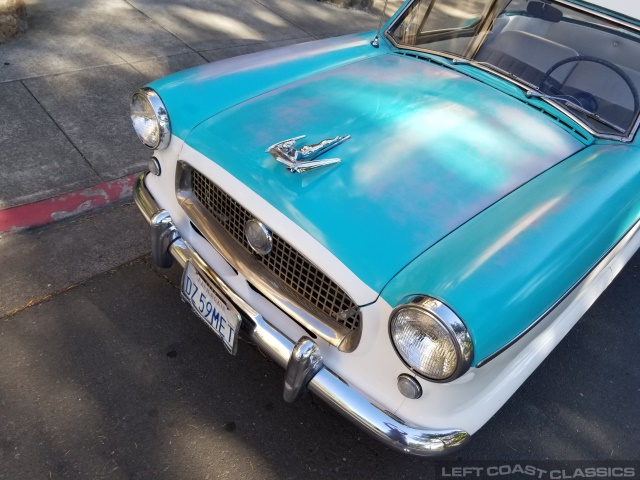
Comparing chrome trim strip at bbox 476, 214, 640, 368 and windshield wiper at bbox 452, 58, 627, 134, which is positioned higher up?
windshield wiper at bbox 452, 58, 627, 134

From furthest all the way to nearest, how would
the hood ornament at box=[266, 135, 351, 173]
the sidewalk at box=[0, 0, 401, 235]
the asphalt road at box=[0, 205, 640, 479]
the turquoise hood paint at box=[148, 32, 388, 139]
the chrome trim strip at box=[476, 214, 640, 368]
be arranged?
1. the sidewalk at box=[0, 0, 401, 235]
2. the turquoise hood paint at box=[148, 32, 388, 139]
3. the asphalt road at box=[0, 205, 640, 479]
4. the hood ornament at box=[266, 135, 351, 173]
5. the chrome trim strip at box=[476, 214, 640, 368]

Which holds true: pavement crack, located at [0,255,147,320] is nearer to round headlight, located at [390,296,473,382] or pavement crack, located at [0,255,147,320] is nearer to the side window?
round headlight, located at [390,296,473,382]

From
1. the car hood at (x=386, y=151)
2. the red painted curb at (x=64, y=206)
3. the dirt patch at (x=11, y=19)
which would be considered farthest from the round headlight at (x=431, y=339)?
the dirt patch at (x=11, y=19)

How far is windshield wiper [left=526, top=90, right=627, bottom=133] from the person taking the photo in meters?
2.46

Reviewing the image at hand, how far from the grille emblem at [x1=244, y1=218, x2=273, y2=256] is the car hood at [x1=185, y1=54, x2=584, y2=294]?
11cm

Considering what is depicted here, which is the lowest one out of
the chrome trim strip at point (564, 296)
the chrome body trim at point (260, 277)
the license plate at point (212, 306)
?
the license plate at point (212, 306)

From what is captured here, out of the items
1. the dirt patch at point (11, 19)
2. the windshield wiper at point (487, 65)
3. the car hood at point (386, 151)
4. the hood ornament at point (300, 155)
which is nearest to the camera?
the car hood at point (386, 151)

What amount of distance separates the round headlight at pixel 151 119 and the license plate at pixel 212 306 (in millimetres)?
501

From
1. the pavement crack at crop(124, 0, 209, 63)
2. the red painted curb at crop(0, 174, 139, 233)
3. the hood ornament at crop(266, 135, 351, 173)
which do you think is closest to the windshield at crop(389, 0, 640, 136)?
the hood ornament at crop(266, 135, 351, 173)

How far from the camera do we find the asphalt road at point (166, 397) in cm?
212

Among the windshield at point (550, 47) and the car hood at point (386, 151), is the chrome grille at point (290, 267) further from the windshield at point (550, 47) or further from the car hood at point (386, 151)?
the windshield at point (550, 47)

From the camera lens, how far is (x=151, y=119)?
2246 millimetres

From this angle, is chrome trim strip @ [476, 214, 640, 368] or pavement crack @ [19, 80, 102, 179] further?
pavement crack @ [19, 80, 102, 179]

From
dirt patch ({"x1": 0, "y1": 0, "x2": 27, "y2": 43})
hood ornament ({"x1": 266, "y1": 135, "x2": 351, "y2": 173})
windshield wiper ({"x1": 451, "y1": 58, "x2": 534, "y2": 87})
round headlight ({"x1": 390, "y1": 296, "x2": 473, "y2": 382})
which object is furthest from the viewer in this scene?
dirt patch ({"x1": 0, "y1": 0, "x2": 27, "y2": 43})
